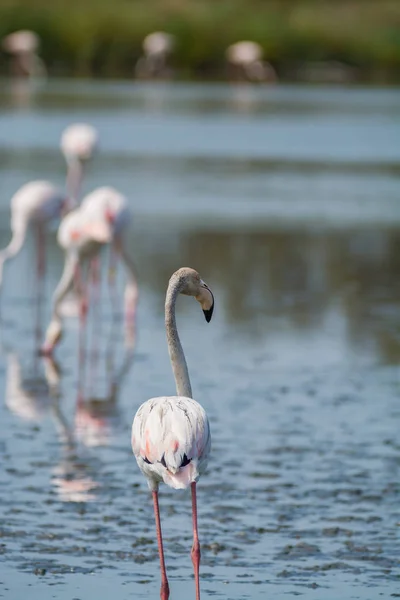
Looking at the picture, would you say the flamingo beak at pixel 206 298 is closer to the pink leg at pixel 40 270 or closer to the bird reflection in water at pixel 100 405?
the bird reflection in water at pixel 100 405

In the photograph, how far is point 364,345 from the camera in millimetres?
10844

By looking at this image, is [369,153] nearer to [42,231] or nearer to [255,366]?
[42,231]

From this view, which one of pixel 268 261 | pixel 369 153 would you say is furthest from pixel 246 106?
pixel 268 261

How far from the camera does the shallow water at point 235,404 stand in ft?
20.5

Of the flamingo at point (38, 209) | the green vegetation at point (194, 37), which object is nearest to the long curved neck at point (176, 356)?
the flamingo at point (38, 209)

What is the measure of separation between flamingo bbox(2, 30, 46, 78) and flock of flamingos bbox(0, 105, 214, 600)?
83.6 ft

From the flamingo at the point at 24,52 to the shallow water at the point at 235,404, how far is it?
68.4 feet

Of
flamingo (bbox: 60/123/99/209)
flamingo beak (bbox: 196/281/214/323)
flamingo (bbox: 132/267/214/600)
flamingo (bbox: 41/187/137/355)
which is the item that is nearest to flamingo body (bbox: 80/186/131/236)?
flamingo (bbox: 41/187/137/355)

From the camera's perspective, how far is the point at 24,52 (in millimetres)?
41938

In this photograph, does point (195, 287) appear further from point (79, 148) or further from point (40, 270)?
point (79, 148)

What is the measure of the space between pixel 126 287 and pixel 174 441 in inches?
297

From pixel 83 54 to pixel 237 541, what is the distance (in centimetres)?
3876

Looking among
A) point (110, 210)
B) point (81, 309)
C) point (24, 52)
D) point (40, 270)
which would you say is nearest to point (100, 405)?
point (81, 309)

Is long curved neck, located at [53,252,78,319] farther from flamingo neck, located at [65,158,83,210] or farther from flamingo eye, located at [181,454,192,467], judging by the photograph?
flamingo eye, located at [181,454,192,467]
